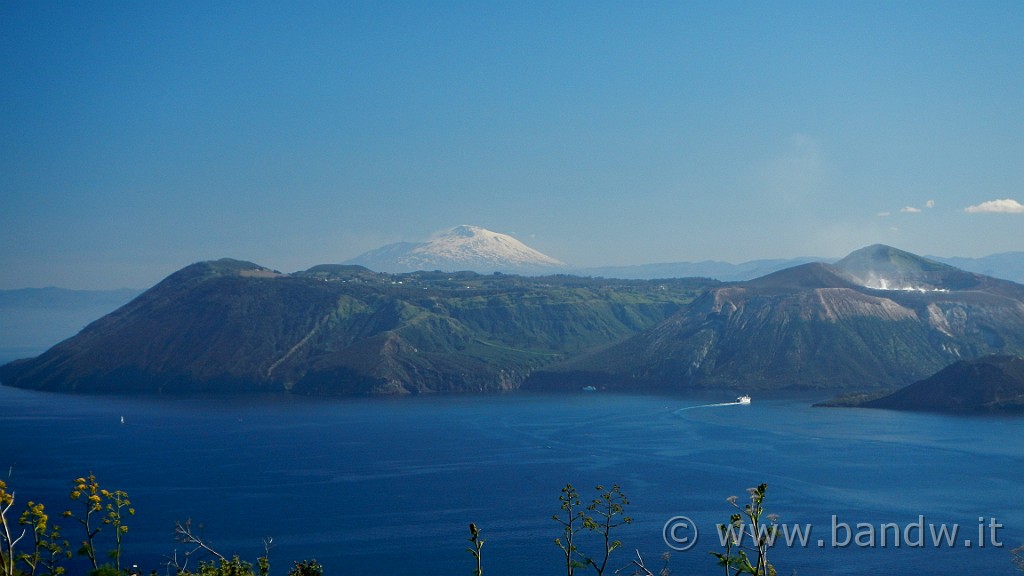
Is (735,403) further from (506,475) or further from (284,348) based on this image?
(284,348)

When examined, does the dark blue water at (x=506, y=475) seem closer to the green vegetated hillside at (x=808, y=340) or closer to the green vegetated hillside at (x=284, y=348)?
the green vegetated hillside at (x=808, y=340)

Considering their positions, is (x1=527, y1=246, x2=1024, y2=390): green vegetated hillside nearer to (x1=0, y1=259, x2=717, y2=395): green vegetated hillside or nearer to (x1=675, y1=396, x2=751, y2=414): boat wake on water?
(x1=0, y1=259, x2=717, y2=395): green vegetated hillside

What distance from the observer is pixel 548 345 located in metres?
192

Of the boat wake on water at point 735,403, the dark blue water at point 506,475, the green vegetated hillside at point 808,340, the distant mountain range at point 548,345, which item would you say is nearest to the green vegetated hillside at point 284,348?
the distant mountain range at point 548,345

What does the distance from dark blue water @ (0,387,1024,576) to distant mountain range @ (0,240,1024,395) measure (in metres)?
30.4

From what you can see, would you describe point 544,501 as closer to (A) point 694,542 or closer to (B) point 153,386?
(A) point 694,542

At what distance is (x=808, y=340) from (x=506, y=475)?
93507mm

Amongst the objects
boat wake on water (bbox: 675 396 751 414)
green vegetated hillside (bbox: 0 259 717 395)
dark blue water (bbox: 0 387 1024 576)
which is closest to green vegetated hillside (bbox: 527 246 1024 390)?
green vegetated hillside (bbox: 0 259 717 395)

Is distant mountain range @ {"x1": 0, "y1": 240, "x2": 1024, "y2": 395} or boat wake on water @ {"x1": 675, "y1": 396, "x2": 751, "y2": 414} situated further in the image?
distant mountain range @ {"x1": 0, "y1": 240, "x2": 1024, "y2": 395}

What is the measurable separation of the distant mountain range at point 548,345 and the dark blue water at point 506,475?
1198 inches

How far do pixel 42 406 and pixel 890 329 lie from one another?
4821 inches

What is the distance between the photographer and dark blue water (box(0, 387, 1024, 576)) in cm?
5175

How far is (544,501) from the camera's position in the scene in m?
64.1

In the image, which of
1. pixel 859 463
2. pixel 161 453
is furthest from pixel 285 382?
pixel 859 463
